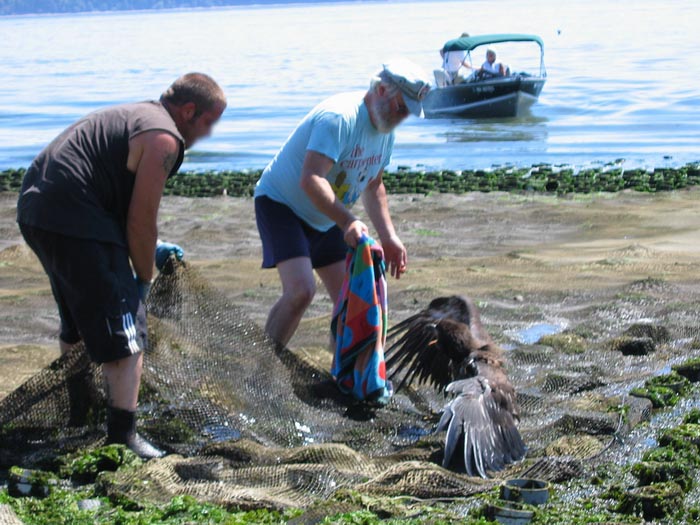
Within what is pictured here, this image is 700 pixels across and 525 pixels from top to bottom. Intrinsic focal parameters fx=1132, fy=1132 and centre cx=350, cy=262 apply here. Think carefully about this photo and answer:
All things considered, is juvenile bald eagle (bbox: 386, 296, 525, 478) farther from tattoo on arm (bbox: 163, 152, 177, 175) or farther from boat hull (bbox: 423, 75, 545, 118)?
boat hull (bbox: 423, 75, 545, 118)

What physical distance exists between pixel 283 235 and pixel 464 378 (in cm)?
118

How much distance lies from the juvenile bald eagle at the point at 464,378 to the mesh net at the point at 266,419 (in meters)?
0.11

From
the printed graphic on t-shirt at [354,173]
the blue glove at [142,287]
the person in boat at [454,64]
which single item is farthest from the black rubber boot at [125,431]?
the person in boat at [454,64]

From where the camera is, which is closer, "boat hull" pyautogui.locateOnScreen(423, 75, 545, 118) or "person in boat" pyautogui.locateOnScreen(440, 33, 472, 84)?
"boat hull" pyautogui.locateOnScreen(423, 75, 545, 118)

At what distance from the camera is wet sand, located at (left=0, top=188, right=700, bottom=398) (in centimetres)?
788

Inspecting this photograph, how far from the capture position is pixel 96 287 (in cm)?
468

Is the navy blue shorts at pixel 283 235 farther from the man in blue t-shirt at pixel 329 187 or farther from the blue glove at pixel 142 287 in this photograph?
the blue glove at pixel 142 287

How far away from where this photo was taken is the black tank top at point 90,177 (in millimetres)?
4641

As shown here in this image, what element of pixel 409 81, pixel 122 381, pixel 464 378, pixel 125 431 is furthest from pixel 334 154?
pixel 125 431

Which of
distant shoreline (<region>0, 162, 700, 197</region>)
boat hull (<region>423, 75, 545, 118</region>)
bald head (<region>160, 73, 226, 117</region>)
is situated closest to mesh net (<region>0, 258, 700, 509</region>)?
bald head (<region>160, 73, 226, 117</region>)

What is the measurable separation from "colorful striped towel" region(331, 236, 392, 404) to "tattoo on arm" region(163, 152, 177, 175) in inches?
49.2

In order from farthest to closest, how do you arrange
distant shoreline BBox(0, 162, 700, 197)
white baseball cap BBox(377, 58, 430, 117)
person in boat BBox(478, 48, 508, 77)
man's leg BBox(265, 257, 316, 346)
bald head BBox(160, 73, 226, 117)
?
person in boat BBox(478, 48, 508, 77) → distant shoreline BBox(0, 162, 700, 197) → man's leg BBox(265, 257, 316, 346) → white baseball cap BBox(377, 58, 430, 117) → bald head BBox(160, 73, 226, 117)

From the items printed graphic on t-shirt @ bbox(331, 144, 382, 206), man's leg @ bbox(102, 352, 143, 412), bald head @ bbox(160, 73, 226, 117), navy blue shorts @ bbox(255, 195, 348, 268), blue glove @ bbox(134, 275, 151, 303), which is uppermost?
bald head @ bbox(160, 73, 226, 117)

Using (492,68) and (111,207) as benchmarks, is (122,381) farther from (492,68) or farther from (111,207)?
(492,68)
